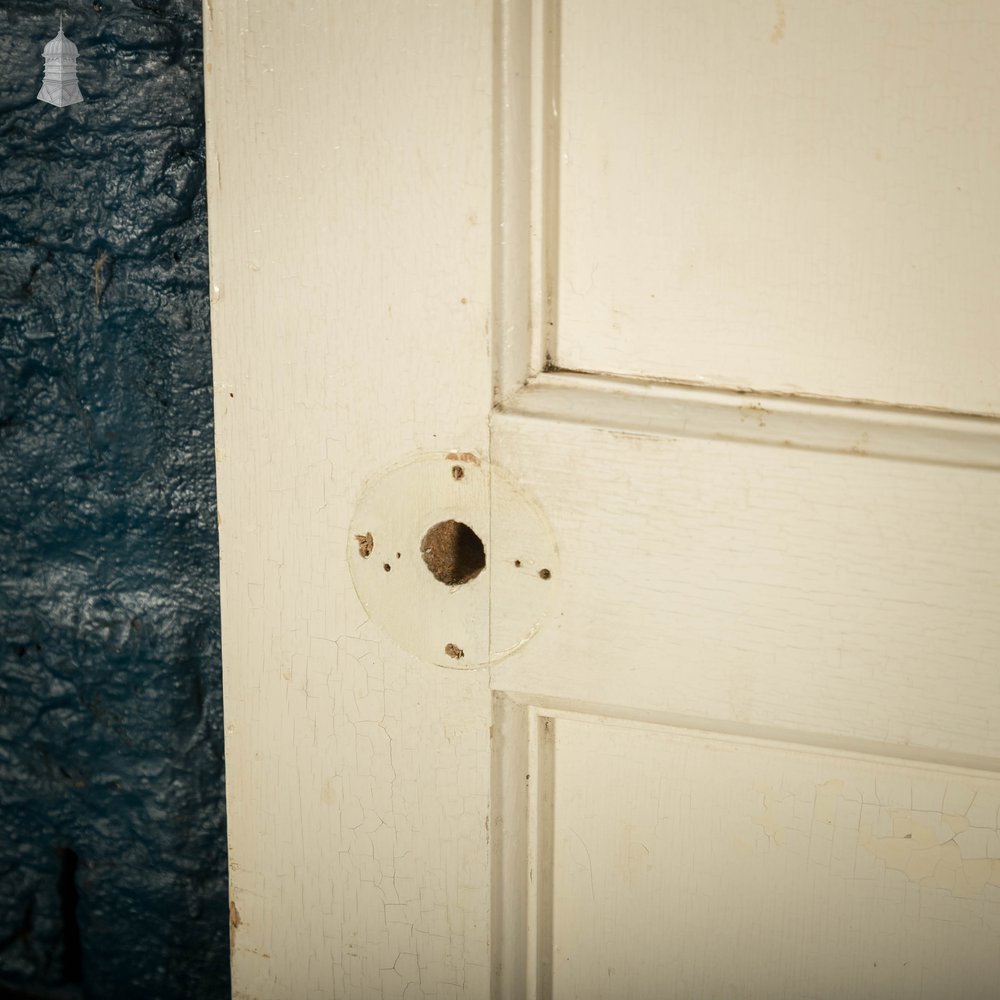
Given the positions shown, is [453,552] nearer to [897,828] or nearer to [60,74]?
[897,828]

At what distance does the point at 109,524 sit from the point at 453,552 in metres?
0.43

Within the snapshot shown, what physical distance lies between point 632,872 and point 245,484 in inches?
18.5

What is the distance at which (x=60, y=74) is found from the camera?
3.43 ft

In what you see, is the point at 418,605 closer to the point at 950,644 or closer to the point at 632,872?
the point at 632,872

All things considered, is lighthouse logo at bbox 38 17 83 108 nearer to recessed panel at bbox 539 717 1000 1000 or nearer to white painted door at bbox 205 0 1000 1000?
white painted door at bbox 205 0 1000 1000

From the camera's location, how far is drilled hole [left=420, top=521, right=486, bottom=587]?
2.91 feet

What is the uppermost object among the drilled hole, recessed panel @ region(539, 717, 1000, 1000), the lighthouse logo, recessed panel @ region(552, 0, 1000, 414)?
the lighthouse logo

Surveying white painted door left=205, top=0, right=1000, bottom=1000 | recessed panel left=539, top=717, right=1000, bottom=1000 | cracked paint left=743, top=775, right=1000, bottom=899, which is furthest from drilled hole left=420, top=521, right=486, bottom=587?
cracked paint left=743, top=775, right=1000, bottom=899

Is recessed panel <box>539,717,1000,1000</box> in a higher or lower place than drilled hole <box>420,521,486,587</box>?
lower

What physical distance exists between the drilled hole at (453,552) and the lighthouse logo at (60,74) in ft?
1.84

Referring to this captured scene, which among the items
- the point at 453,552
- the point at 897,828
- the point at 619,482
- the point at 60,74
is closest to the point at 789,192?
the point at 619,482

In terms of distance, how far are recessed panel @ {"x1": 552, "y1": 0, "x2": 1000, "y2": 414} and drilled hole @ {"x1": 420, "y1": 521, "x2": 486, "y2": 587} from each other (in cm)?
19

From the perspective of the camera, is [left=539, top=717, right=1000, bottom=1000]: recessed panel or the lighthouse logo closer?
[left=539, top=717, right=1000, bottom=1000]: recessed panel

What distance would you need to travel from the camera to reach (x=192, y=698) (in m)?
1.16
